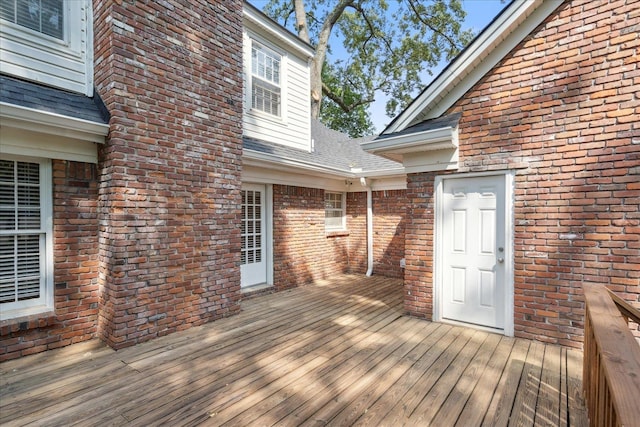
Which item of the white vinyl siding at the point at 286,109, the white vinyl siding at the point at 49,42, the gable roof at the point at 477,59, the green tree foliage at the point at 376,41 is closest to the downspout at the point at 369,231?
the white vinyl siding at the point at 286,109

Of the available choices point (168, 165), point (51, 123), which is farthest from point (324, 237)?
point (51, 123)

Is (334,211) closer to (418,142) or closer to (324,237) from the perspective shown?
(324,237)

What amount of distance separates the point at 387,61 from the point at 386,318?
16439mm

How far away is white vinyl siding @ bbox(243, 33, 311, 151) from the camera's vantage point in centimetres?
647

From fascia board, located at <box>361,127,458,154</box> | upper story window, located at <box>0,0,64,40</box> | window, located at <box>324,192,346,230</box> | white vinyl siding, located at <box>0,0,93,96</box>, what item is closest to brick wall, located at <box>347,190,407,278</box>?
window, located at <box>324,192,346,230</box>

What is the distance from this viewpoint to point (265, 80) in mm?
6871

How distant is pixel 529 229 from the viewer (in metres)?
4.15

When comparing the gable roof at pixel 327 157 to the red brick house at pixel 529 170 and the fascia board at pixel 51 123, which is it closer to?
the red brick house at pixel 529 170

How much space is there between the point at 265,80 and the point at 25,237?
16.1 ft

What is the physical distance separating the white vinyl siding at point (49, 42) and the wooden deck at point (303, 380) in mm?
3199

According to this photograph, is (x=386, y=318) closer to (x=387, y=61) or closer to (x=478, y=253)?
(x=478, y=253)

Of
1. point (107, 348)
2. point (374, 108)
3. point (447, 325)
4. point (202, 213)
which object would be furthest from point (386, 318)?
point (374, 108)

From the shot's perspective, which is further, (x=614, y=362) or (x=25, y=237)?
(x=25, y=237)

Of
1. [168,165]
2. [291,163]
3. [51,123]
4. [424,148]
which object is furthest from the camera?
→ [291,163]
